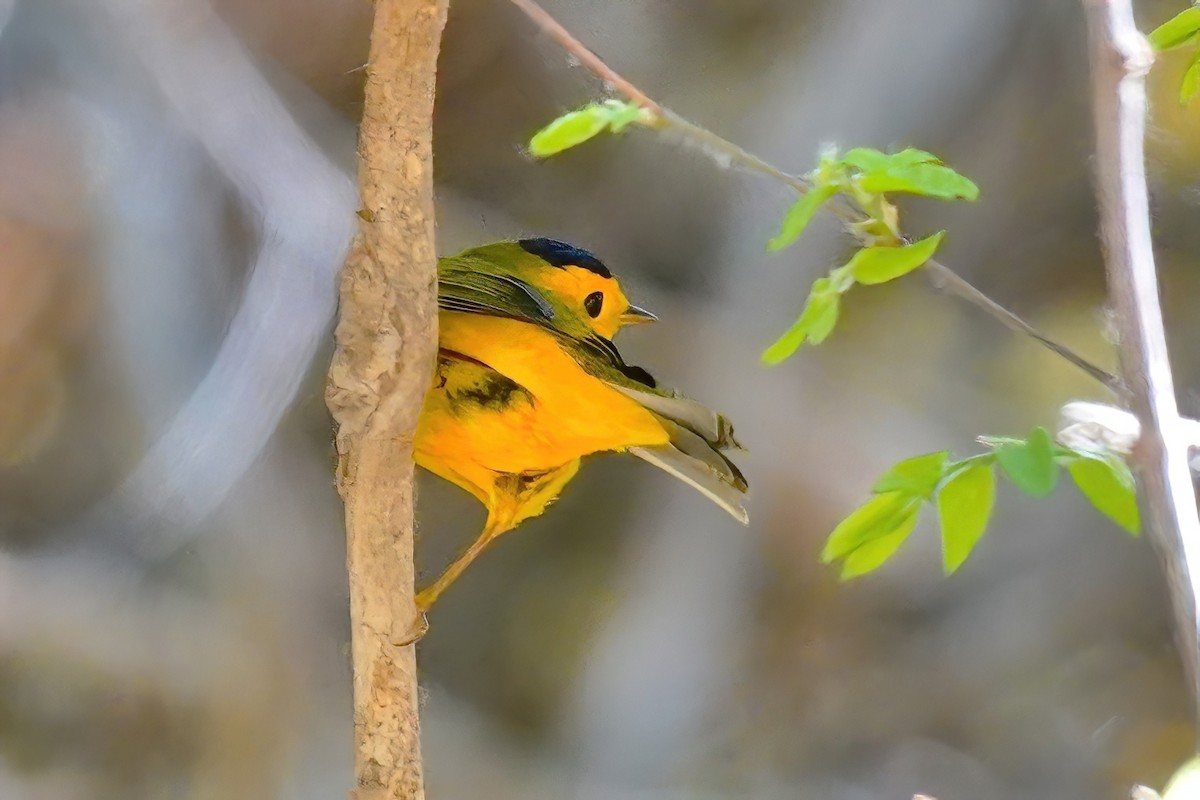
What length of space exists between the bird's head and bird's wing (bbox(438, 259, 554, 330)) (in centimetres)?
3

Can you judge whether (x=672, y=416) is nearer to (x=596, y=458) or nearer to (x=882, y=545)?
(x=882, y=545)

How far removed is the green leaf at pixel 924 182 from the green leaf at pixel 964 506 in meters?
0.10

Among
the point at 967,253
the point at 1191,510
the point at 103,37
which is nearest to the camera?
the point at 1191,510

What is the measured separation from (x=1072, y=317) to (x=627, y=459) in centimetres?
31

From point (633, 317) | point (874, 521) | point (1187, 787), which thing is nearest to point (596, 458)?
point (633, 317)

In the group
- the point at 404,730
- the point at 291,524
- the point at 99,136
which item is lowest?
the point at 404,730

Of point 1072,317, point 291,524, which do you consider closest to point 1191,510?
point 1072,317

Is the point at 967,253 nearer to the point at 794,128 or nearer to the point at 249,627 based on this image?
the point at 794,128

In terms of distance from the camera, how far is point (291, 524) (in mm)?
530

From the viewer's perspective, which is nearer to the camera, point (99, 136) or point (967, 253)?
point (99, 136)

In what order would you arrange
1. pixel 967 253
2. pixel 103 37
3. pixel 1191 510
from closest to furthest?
1. pixel 1191 510
2. pixel 103 37
3. pixel 967 253

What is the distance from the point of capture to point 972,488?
0.31m

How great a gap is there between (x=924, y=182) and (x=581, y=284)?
0.17 m

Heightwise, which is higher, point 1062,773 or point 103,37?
point 103,37
